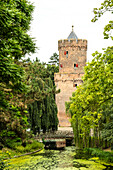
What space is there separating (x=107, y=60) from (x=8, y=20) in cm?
333

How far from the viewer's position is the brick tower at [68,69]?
110 feet

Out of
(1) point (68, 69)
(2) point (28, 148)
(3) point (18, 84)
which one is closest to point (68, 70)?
(1) point (68, 69)

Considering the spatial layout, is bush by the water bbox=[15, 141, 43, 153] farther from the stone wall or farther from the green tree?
the stone wall

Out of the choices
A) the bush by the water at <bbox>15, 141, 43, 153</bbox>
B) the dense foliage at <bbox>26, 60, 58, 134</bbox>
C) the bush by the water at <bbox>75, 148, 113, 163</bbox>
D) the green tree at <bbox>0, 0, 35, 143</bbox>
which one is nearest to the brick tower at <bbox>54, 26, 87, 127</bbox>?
the dense foliage at <bbox>26, 60, 58, 134</bbox>

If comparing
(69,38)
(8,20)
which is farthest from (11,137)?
(69,38)

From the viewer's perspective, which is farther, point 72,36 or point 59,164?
point 72,36

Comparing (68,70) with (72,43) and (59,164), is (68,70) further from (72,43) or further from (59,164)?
(59,164)

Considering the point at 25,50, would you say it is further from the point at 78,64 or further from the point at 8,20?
the point at 78,64

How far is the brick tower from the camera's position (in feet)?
110

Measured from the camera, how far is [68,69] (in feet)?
115

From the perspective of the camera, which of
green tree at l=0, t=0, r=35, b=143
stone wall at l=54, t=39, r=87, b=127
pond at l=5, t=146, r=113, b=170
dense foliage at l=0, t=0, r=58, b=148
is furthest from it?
stone wall at l=54, t=39, r=87, b=127

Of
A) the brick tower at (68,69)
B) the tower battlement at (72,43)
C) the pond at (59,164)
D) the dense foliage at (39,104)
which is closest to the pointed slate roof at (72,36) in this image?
the brick tower at (68,69)

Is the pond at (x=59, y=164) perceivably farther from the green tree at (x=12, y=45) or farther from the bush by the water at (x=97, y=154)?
the green tree at (x=12, y=45)

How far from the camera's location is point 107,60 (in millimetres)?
6273
